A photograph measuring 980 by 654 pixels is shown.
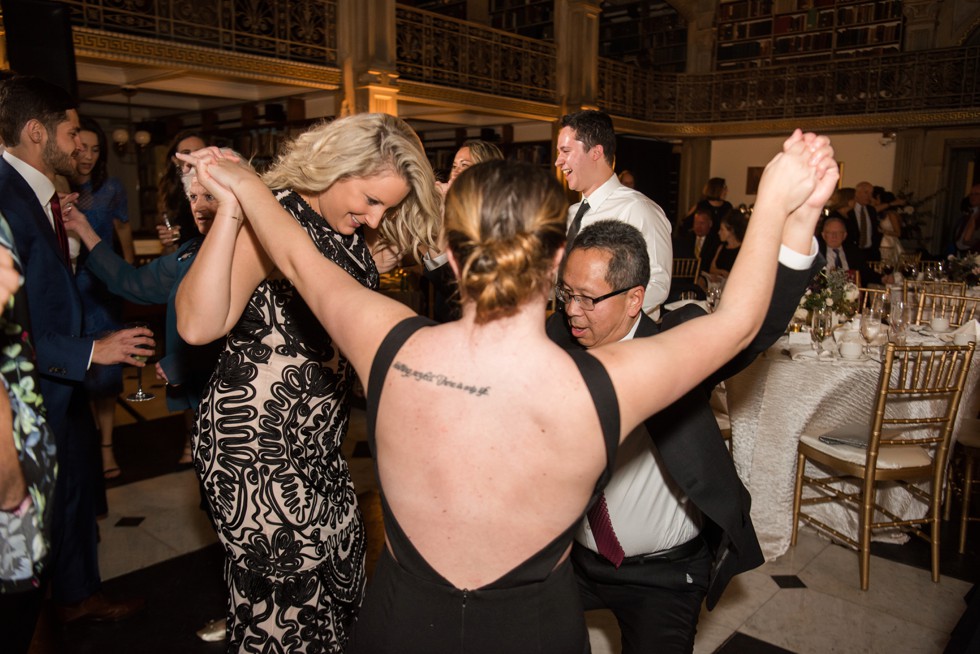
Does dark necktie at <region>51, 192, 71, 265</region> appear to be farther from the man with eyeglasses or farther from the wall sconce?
the wall sconce

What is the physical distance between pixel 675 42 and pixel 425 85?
719 centimetres

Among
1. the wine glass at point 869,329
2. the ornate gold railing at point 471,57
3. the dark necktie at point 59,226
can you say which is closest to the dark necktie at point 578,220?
the wine glass at point 869,329

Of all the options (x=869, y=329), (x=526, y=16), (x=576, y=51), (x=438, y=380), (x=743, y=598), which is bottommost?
(x=743, y=598)

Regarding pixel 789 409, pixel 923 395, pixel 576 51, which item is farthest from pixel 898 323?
pixel 576 51

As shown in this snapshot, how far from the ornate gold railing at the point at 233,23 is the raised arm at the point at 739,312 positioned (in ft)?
24.5

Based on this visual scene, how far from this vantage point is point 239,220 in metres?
1.45

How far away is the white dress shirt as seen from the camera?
324 centimetres

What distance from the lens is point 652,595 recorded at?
1870 millimetres

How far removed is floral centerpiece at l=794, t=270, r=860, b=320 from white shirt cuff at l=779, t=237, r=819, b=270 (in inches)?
110

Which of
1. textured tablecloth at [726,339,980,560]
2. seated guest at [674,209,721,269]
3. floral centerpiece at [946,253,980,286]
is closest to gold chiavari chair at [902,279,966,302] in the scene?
floral centerpiece at [946,253,980,286]

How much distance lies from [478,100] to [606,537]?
9365mm

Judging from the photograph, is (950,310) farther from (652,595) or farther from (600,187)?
(652,595)

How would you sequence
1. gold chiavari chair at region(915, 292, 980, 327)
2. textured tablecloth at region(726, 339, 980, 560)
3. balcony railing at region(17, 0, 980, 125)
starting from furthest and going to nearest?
1. balcony railing at region(17, 0, 980, 125)
2. gold chiavari chair at region(915, 292, 980, 327)
3. textured tablecloth at region(726, 339, 980, 560)

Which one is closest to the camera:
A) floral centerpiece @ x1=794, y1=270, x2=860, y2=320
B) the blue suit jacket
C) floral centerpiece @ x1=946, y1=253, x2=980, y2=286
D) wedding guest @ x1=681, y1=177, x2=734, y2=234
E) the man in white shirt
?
the blue suit jacket
